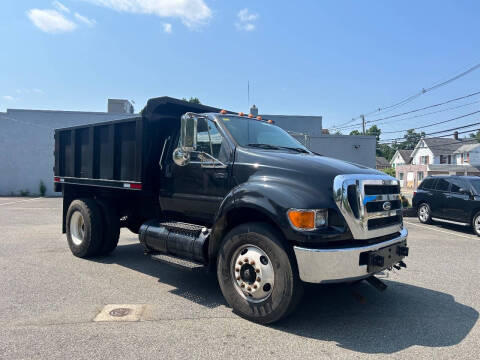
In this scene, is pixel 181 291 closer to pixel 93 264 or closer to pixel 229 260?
pixel 229 260

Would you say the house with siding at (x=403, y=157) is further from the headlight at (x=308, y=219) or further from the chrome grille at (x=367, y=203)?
the headlight at (x=308, y=219)

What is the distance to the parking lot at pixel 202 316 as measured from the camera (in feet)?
10.9

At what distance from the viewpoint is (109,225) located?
257 inches

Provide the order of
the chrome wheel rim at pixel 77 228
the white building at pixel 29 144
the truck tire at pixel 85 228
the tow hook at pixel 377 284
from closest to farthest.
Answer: the tow hook at pixel 377 284, the truck tire at pixel 85 228, the chrome wheel rim at pixel 77 228, the white building at pixel 29 144

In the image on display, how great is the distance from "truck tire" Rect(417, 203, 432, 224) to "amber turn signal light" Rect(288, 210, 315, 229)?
10.5 m

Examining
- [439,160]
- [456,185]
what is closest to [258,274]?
[456,185]

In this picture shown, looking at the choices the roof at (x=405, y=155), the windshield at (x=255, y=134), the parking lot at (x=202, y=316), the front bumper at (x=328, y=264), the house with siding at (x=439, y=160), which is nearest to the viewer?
the parking lot at (x=202, y=316)

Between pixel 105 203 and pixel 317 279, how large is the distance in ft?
14.7

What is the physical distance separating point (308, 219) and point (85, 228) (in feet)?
14.7

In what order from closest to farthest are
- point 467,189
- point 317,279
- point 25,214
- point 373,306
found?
point 317,279 → point 373,306 → point 467,189 → point 25,214

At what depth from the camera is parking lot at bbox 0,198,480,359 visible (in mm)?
3316

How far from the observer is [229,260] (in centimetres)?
417

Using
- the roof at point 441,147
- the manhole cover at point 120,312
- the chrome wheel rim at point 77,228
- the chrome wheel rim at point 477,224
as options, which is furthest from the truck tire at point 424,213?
the roof at point 441,147

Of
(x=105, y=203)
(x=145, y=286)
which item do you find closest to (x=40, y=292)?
(x=145, y=286)
